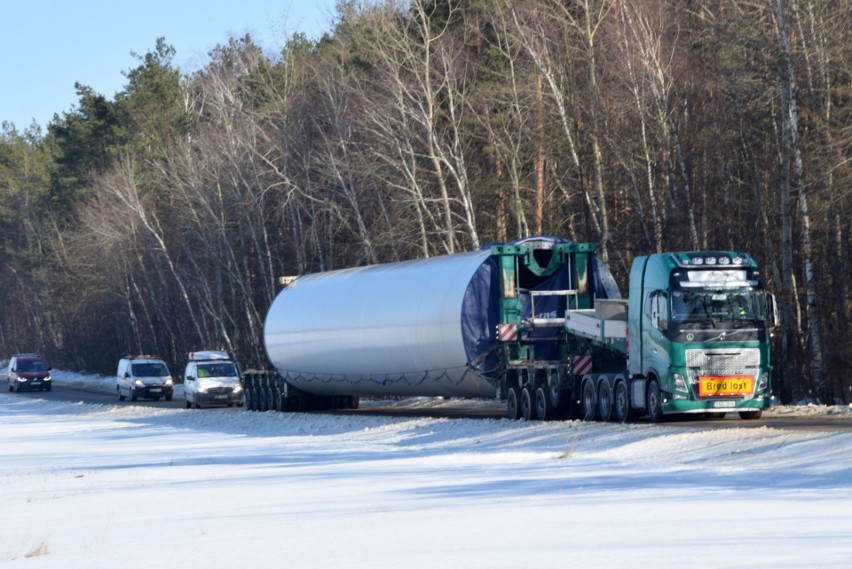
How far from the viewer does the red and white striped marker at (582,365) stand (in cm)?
3183

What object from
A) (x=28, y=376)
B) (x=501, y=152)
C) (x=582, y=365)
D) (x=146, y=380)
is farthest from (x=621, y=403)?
(x=28, y=376)

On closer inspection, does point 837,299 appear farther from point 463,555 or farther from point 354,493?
point 463,555

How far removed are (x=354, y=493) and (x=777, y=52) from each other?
19.3 m

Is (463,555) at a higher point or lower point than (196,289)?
lower

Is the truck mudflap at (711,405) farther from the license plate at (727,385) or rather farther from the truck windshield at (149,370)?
the truck windshield at (149,370)

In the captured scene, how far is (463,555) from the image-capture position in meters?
12.8

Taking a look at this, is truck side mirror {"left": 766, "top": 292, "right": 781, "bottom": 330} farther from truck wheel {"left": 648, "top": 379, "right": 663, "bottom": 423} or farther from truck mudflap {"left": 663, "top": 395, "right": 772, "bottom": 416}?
truck wheel {"left": 648, "top": 379, "right": 663, "bottom": 423}

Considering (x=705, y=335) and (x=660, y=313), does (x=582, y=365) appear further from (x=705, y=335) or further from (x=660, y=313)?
(x=705, y=335)

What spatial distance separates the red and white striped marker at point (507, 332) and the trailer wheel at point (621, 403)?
335cm

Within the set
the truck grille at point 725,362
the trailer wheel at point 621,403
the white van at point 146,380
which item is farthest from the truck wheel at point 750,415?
the white van at point 146,380

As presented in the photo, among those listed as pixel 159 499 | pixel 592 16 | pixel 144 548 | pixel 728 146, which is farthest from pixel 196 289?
pixel 144 548

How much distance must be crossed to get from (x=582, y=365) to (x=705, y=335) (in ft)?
13.8

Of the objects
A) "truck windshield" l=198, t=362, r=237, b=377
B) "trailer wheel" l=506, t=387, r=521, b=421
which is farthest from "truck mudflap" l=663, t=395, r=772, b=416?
"truck windshield" l=198, t=362, r=237, b=377

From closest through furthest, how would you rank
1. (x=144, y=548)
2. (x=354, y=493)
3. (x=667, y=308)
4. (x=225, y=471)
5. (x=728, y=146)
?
1. (x=144, y=548)
2. (x=354, y=493)
3. (x=225, y=471)
4. (x=667, y=308)
5. (x=728, y=146)
